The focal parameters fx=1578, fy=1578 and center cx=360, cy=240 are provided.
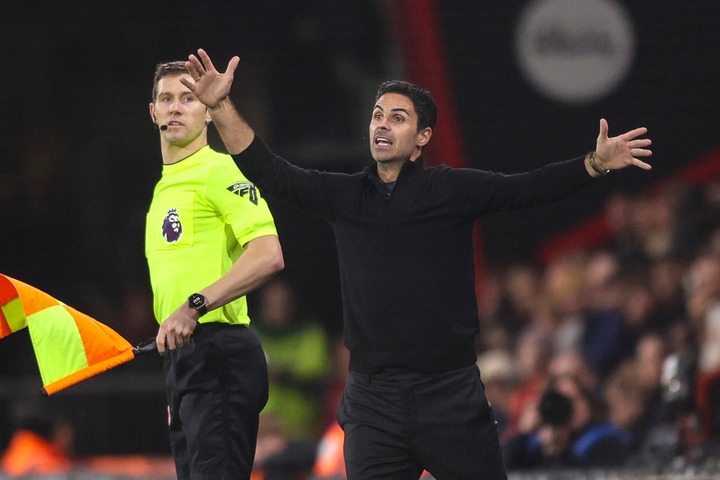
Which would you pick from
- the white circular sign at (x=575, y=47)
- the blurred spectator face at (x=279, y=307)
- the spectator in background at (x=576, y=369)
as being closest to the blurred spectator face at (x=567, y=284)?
the spectator in background at (x=576, y=369)

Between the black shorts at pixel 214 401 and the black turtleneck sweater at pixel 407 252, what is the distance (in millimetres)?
409

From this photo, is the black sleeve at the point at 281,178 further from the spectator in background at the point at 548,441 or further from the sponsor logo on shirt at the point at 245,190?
the spectator in background at the point at 548,441

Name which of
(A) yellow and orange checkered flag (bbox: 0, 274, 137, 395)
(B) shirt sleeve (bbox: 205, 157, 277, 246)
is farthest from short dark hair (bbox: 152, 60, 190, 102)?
(A) yellow and orange checkered flag (bbox: 0, 274, 137, 395)

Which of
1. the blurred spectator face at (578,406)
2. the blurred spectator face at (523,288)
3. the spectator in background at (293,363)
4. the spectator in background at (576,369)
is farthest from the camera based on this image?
the blurred spectator face at (523,288)

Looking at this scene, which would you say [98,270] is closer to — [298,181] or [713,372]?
[713,372]

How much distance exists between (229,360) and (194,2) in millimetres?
7533

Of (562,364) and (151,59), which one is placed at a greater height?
(151,59)

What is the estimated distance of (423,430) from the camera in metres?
5.22

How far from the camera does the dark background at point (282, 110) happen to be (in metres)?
12.5

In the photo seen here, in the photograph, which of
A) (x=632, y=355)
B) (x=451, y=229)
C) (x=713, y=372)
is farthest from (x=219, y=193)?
(x=632, y=355)

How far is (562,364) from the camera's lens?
8.66 meters

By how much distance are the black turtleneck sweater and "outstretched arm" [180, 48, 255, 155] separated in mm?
51

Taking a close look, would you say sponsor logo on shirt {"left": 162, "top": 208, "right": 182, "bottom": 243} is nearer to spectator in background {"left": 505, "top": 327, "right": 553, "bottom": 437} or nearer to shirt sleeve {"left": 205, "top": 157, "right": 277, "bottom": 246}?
shirt sleeve {"left": 205, "top": 157, "right": 277, "bottom": 246}

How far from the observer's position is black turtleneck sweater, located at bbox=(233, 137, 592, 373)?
5.24 metres
